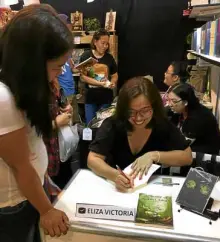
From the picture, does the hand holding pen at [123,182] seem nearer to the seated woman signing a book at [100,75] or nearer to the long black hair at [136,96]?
the long black hair at [136,96]

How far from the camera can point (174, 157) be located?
4.98 feet

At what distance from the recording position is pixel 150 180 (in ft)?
4.54

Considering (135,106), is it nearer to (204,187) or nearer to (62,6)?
(204,187)

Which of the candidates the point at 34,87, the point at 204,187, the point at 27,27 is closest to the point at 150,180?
the point at 204,187

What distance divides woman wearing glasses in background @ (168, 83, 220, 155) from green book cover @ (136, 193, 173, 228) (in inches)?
51.5

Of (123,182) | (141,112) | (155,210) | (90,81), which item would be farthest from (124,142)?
(90,81)

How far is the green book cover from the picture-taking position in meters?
1.05

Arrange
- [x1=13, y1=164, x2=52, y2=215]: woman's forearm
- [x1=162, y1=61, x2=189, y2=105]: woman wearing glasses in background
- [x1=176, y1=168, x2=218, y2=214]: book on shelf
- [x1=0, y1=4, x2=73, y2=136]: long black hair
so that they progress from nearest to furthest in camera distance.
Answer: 1. [x1=0, y1=4, x2=73, y2=136]: long black hair
2. [x1=13, y1=164, x2=52, y2=215]: woman's forearm
3. [x1=176, y1=168, x2=218, y2=214]: book on shelf
4. [x1=162, y1=61, x2=189, y2=105]: woman wearing glasses in background

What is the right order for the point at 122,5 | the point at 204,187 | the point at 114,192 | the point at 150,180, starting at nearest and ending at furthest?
1. the point at 204,187
2. the point at 114,192
3. the point at 150,180
4. the point at 122,5

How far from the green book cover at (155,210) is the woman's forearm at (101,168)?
0.19m

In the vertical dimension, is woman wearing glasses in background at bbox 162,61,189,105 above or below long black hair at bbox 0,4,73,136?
below

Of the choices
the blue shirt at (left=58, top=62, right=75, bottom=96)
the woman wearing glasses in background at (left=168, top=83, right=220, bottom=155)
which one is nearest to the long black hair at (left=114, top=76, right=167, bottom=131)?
the woman wearing glasses in background at (left=168, top=83, right=220, bottom=155)

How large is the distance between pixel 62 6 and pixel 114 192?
14.0ft

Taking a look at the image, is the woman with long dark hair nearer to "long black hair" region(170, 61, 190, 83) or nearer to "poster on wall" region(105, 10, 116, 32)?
"long black hair" region(170, 61, 190, 83)
